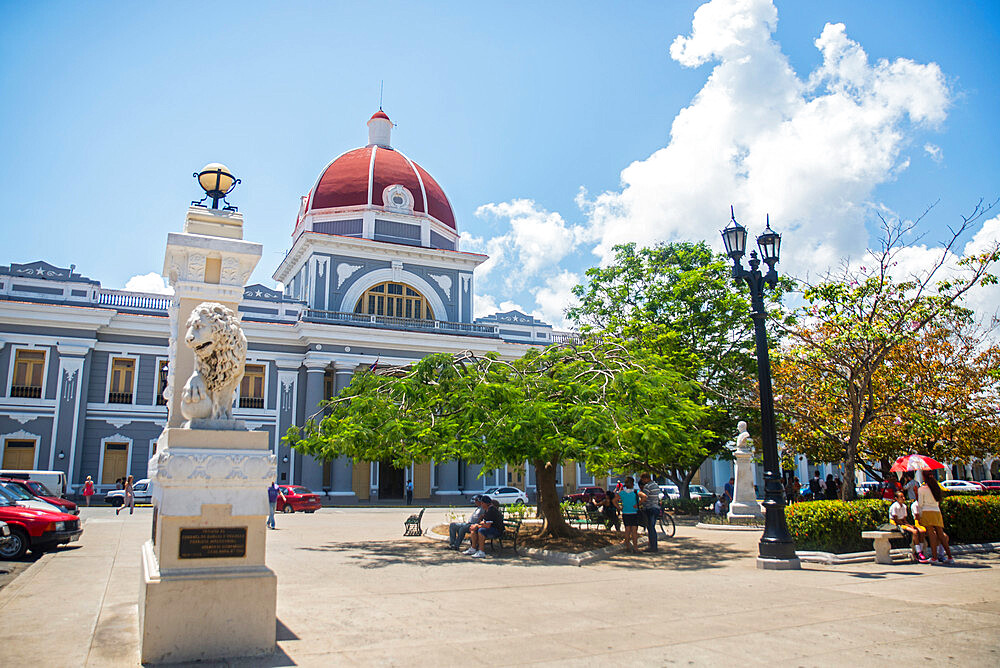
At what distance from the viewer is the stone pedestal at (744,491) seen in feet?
75.2

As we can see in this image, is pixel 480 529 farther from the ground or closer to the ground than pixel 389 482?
closer to the ground

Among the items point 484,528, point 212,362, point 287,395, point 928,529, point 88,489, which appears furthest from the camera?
point 287,395

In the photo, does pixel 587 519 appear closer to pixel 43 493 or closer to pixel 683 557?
pixel 683 557

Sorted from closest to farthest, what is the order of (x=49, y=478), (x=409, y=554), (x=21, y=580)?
1. (x=21, y=580)
2. (x=409, y=554)
3. (x=49, y=478)

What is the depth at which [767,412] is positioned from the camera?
42.5 ft

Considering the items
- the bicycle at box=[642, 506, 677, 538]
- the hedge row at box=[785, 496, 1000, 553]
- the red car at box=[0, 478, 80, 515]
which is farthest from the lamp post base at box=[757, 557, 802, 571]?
the red car at box=[0, 478, 80, 515]

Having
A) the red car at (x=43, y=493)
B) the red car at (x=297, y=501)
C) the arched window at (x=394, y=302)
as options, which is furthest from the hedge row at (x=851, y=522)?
the arched window at (x=394, y=302)

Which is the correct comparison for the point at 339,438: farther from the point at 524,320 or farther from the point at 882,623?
the point at 524,320

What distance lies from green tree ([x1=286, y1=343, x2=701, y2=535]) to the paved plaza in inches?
86.5

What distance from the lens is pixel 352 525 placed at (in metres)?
22.6

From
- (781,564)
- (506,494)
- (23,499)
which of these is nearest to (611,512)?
(781,564)

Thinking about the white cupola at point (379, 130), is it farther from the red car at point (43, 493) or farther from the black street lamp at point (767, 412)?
the black street lamp at point (767, 412)

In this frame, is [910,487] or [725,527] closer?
[910,487]

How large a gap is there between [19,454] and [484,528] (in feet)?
85.4
